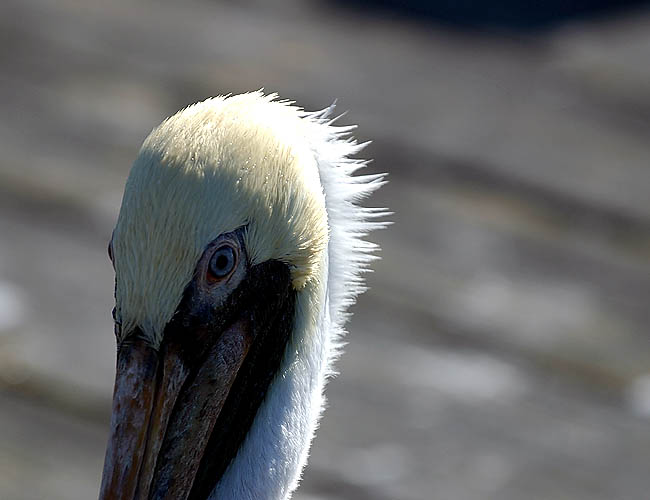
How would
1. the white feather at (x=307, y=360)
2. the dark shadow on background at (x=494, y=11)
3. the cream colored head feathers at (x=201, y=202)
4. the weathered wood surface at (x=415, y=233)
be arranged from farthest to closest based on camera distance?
the dark shadow on background at (x=494, y=11) → the weathered wood surface at (x=415, y=233) → the white feather at (x=307, y=360) → the cream colored head feathers at (x=201, y=202)

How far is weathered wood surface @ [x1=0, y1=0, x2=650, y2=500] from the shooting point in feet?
16.6

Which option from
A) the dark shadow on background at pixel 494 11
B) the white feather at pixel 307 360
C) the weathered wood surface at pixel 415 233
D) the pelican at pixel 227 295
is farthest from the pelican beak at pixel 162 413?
the dark shadow on background at pixel 494 11

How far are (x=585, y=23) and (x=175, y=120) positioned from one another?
6.26 metres

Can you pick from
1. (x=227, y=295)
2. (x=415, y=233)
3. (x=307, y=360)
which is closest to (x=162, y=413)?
(x=227, y=295)

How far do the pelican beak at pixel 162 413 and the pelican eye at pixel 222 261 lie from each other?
148mm

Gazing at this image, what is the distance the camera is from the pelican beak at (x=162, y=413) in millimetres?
2586

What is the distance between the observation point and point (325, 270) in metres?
2.91

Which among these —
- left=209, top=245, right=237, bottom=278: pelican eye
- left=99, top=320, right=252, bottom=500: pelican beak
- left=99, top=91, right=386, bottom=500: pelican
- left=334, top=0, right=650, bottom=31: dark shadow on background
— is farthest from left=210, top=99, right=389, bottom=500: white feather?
left=334, top=0, right=650, bottom=31: dark shadow on background

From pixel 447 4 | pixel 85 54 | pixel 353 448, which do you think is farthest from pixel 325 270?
pixel 447 4

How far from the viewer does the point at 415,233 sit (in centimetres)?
639

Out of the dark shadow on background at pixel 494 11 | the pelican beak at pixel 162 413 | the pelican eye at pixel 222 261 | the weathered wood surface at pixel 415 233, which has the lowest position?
the pelican beak at pixel 162 413

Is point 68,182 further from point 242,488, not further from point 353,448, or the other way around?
point 242,488

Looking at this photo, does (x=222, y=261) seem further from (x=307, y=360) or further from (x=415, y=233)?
(x=415, y=233)

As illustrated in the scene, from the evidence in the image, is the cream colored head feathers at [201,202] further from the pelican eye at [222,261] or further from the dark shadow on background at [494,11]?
the dark shadow on background at [494,11]
